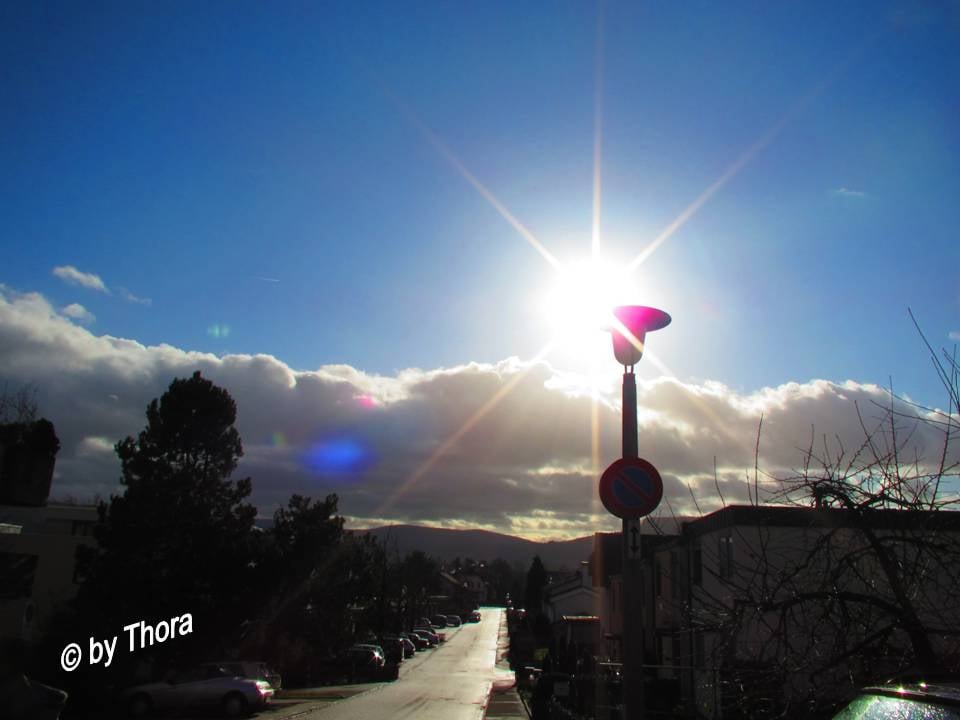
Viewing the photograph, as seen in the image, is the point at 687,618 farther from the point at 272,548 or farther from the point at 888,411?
the point at 272,548

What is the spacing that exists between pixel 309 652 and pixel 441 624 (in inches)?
2945

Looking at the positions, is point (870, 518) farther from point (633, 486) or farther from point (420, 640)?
point (420, 640)

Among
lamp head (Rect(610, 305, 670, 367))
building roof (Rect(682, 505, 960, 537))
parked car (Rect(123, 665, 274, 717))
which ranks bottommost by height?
parked car (Rect(123, 665, 274, 717))

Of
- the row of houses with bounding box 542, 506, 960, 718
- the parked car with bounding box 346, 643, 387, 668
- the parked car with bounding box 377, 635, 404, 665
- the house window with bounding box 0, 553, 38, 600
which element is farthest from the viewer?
the parked car with bounding box 377, 635, 404, 665

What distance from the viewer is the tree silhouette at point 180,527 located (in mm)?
28578

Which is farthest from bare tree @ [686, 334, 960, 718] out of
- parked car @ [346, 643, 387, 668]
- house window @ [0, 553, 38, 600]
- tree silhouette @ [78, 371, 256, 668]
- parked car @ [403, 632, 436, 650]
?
parked car @ [403, 632, 436, 650]

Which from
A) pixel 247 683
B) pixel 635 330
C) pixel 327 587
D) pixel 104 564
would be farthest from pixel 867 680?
pixel 327 587

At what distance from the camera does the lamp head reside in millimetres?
7582

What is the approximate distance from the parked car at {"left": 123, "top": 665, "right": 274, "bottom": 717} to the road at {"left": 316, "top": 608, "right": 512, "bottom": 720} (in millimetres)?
2280

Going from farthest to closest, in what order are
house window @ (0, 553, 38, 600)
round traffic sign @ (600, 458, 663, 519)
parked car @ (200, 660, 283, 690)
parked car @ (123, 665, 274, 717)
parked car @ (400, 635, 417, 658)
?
parked car @ (400, 635, 417, 658) < parked car @ (200, 660, 283, 690) < parked car @ (123, 665, 274, 717) < house window @ (0, 553, 38, 600) < round traffic sign @ (600, 458, 663, 519)

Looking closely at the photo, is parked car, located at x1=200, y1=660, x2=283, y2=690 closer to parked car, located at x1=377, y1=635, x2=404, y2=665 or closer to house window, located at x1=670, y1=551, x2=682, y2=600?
house window, located at x1=670, y1=551, x2=682, y2=600

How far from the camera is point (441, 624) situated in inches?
4370

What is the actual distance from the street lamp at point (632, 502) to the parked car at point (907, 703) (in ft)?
9.23

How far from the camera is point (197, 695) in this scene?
2364 centimetres
